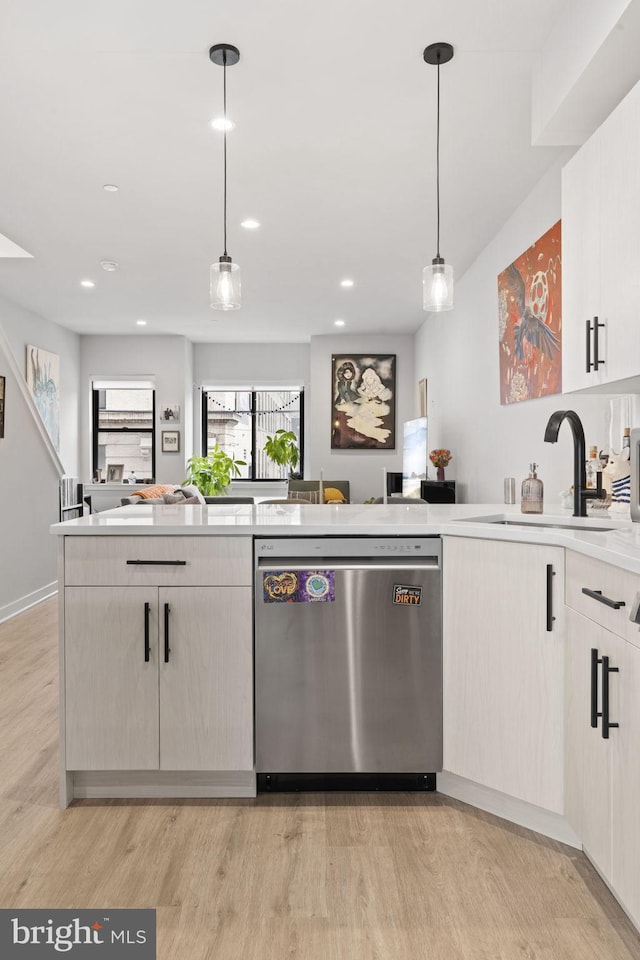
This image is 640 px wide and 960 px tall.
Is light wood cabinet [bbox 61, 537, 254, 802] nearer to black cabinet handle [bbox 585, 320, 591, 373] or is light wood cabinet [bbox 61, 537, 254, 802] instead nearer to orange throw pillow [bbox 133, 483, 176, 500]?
black cabinet handle [bbox 585, 320, 591, 373]

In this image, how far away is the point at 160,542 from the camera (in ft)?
6.93

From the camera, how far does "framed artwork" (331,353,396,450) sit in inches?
333

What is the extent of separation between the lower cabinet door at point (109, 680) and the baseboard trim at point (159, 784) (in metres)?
0.08

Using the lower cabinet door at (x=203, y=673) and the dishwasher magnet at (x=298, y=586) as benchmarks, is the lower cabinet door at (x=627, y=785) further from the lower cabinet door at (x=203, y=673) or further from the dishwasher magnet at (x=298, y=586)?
the lower cabinet door at (x=203, y=673)

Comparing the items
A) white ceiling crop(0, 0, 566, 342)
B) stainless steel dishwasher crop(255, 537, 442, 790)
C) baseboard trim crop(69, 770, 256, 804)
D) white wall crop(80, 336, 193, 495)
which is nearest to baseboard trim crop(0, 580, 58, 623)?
white ceiling crop(0, 0, 566, 342)

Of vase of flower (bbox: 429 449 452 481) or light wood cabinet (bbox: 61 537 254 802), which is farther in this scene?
vase of flower (bbox: 429 449 452 481)

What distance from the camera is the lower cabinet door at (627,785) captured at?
1.37 m

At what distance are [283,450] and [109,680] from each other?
6.62 m

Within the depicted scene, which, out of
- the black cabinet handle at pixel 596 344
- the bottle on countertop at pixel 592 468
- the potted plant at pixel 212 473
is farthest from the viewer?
the potted plant at pixel 212 473

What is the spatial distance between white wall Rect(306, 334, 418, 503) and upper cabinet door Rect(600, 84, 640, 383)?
20.9 feet

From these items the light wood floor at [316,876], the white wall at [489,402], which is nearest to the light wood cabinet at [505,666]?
the light wood floor at [316,876]

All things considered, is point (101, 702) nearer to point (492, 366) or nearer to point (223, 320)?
point (492, 366)

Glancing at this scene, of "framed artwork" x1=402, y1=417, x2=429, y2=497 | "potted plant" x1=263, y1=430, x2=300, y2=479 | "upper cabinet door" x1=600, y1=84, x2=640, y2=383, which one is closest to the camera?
"upper cabinet door" x1=600, y1=84, x2=640, y2=383

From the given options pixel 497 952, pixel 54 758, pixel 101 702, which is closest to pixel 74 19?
pixel 101 702
